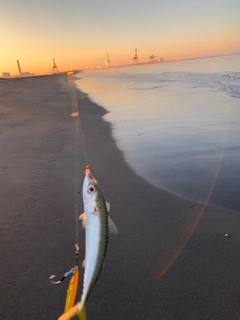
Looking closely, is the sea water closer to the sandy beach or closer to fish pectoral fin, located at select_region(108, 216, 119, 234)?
the sandy beach

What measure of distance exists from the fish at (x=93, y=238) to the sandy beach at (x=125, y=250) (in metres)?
1.01

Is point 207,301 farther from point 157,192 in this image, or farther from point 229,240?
point 157,192

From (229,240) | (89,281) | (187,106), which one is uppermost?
(89,281)

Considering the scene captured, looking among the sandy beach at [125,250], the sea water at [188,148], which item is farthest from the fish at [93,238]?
the sea water at [188,148]

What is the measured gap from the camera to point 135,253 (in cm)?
334

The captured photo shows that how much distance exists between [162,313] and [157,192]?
2467 millimetres

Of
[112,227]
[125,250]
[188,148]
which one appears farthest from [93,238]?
[188,148]

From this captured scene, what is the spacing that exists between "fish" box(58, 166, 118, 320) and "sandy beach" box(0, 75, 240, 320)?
1.01m

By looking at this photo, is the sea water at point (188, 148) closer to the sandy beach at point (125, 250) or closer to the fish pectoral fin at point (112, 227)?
the sandy beach at point (125, 250)

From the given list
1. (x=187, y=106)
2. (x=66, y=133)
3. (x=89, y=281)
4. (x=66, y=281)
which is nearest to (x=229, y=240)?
(x=66, y=281)

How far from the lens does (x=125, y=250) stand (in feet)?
11.2

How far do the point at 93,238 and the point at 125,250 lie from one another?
1703 millimetres

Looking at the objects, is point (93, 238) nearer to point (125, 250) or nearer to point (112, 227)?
point (112, 227)

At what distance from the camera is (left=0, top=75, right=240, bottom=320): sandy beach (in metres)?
2.65
